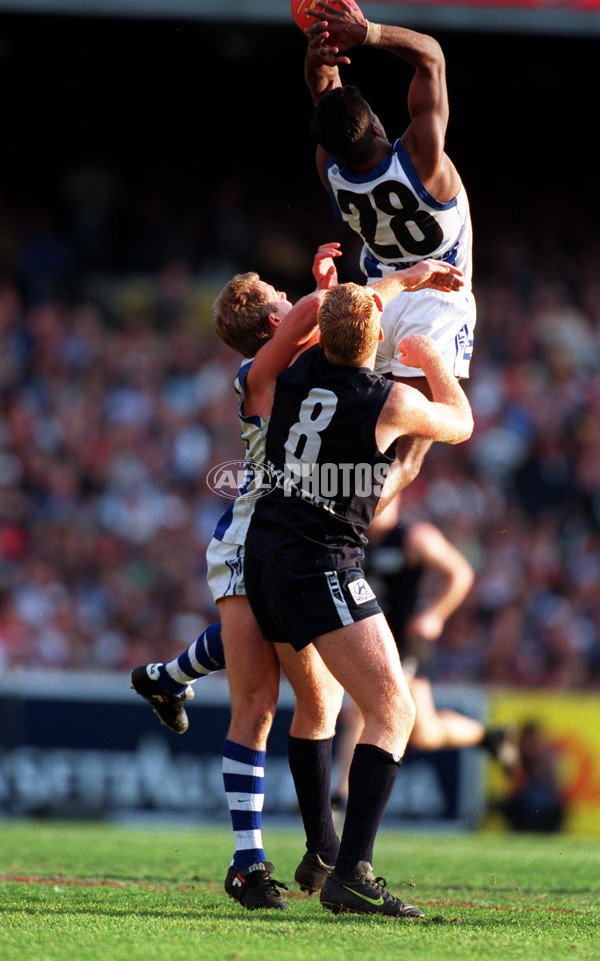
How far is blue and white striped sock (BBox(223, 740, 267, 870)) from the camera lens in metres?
5.15

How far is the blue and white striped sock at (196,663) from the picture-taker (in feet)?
19.2

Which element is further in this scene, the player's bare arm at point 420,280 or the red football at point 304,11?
the red football at point 304,11

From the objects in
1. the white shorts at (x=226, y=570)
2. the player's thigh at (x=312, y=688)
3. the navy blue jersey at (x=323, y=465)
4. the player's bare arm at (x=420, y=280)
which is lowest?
the player's thigh at (x=312, y=688)

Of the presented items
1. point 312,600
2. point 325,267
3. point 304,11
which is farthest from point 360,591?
point 304,11

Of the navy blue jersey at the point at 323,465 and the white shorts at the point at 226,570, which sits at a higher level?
the navy blue jersey at the point at 323,465

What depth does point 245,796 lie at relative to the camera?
525 cm

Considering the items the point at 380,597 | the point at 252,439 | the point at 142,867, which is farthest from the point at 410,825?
the point at 252,439

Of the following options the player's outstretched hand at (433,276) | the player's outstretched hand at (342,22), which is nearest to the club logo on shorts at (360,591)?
the player's outstretched hand at (433,276)

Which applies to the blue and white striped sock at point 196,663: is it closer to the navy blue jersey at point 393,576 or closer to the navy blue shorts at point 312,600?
the navy blue shorts at point 312,600

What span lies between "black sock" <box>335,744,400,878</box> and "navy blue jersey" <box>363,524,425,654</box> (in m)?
4.18

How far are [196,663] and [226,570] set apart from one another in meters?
0.66

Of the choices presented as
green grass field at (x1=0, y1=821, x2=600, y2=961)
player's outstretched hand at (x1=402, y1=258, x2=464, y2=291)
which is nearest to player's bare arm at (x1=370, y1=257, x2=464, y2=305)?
player's outstretched hand at (x1=402, y1=258, x2=464, y2=291)

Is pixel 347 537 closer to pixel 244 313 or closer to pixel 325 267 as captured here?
pixel 244 313

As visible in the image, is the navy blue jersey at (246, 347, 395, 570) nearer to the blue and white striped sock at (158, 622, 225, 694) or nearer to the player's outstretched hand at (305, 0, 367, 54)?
the blue and white striped sock at (158, 622, 225, 694)
